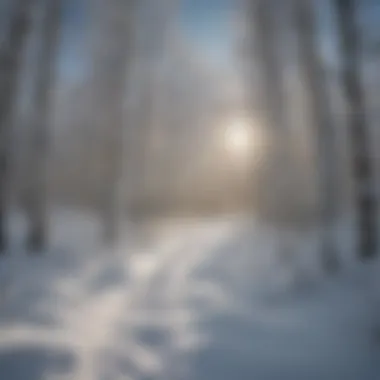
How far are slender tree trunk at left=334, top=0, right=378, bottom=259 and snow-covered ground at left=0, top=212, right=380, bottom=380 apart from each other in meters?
0.08

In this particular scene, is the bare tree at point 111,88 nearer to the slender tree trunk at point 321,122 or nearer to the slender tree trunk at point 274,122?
the slender tree trunk at point 274,122

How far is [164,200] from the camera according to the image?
1.83 meters

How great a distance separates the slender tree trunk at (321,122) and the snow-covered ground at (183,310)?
8 centimetres

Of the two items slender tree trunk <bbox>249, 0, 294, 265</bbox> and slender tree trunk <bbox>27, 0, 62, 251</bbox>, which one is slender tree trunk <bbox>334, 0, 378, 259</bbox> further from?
slender tree trunk <bbox>27, 0, 62, 251</bbox>

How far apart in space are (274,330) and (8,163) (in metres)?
1.20

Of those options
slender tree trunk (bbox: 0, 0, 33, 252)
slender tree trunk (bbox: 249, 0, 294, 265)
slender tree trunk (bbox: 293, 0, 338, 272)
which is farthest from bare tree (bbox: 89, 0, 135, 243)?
slender tree trunk (bbox: 293, 0, 338, 272)

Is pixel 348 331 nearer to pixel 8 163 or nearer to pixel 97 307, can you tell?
pixel 97 307

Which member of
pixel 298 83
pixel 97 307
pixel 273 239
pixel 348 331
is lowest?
pixel 348 331

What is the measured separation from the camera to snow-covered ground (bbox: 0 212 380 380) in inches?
59.2

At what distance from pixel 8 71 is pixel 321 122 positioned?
50.9 inches

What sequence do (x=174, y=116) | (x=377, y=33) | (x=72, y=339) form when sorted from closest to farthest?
1. (x=72, y=339)
2. (x=377, y=33)
3. (x=174, y=116)

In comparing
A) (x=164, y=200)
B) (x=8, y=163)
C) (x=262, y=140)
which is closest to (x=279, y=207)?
(x=262, y=140)

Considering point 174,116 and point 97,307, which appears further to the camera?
point 174,116

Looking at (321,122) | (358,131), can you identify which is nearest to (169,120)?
(321,122)
